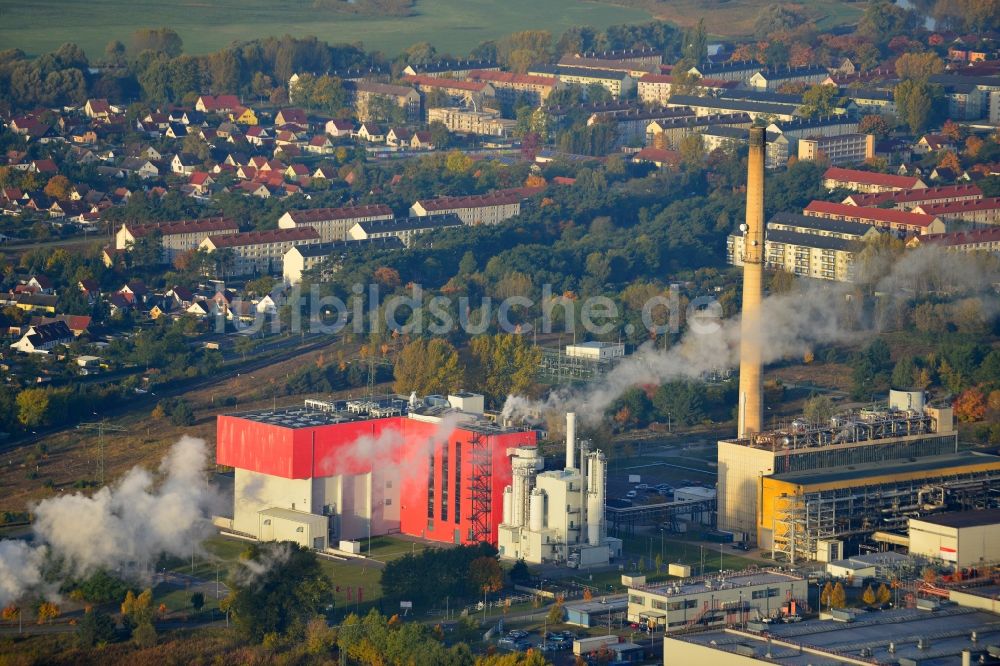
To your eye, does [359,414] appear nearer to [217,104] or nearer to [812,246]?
[812,246]

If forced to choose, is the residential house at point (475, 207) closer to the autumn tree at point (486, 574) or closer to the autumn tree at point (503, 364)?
the autumn tree at point (503, 364)

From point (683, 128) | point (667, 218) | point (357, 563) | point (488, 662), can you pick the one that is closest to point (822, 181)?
point (667, 218)

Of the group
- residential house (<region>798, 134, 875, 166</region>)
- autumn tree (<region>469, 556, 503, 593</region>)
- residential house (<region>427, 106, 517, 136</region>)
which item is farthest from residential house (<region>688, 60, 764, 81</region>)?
autumn tree (<region>469, 556, 503, 593</region>)

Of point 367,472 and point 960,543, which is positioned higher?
point 367,472

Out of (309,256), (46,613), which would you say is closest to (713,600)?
(46,613)

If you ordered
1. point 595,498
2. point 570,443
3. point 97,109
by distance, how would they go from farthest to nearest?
point 97,109
point 570,443
point 595,498

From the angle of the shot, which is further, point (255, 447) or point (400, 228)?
point (400, 228)

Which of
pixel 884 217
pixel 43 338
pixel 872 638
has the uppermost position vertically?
pixel 884 217
